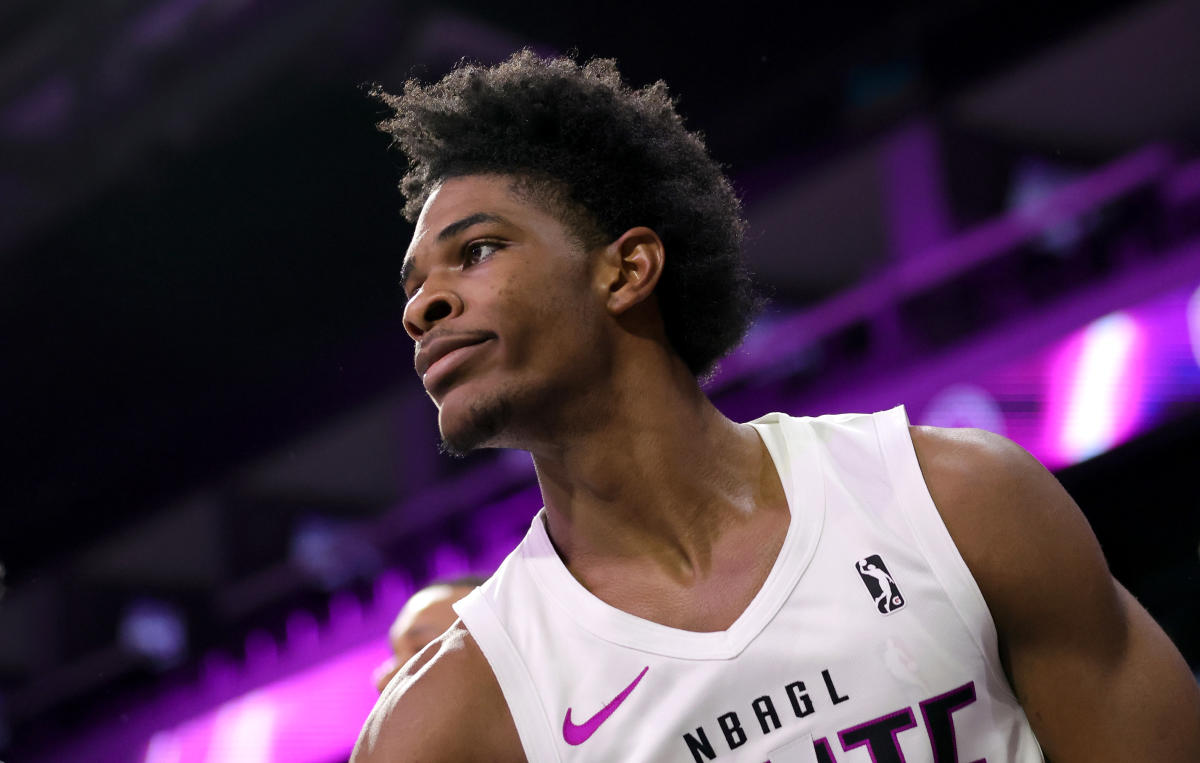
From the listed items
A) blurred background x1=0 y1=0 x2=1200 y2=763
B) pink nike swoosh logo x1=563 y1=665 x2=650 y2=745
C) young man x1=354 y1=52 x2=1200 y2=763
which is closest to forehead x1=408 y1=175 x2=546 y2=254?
young man x1=354 y1=52 x2=1200 y2=763

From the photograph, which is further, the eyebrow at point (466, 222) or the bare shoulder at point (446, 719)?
the eyebrow at point (466, 222)

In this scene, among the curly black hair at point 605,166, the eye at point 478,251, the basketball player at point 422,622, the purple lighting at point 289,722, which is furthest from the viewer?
the purple lighting at point 289,722

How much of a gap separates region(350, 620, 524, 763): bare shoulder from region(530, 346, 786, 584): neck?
0.24 meters

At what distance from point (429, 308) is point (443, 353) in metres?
0.08

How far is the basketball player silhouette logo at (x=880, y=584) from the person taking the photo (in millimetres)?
1548

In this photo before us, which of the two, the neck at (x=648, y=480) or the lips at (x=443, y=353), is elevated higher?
the lips at (x=443, y=353)

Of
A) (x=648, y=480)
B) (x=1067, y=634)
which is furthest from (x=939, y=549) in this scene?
(x=648, y=480)

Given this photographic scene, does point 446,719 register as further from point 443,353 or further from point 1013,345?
point 1013,345

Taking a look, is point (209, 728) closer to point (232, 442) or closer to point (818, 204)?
point (232, 442)

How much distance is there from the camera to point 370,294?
4539mm

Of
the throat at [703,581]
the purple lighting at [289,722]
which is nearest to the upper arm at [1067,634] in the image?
the throat at [703,581]

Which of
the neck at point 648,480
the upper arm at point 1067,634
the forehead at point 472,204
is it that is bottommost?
the upper arm at point 1067,634

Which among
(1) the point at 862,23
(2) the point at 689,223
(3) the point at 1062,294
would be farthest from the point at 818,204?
(2) the point at 689,223

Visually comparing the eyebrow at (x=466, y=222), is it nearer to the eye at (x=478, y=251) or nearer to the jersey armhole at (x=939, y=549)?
the eye at (x=478, y=251)
